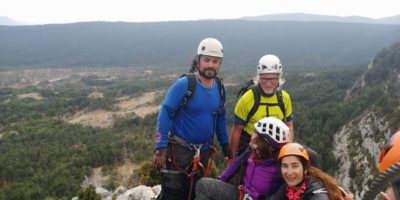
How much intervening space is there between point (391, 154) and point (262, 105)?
8.10 ft

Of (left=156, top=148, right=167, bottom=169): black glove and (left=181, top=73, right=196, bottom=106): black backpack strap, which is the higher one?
(left=181, top=73, right=196, bottom=106): black backpack strap

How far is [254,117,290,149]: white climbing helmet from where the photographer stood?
3.54 meters

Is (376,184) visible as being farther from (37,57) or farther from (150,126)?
A: (37,57)

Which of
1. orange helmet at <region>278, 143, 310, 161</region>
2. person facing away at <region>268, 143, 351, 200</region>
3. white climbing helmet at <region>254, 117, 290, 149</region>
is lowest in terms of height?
person facing away at <region>268, 143, 351, 200</region>

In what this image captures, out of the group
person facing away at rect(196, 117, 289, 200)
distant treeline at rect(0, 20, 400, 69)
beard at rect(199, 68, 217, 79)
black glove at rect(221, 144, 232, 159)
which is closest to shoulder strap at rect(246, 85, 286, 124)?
black glove at rect(221, 144, 232, 159)

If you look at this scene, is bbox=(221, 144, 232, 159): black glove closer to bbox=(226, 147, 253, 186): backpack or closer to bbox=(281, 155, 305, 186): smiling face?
bbox=(226, 147, 253, 186): backpack

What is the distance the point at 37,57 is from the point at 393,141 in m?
153

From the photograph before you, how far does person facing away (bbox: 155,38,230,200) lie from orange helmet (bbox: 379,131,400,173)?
2324 millimetres

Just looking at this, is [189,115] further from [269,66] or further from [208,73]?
[269,66]

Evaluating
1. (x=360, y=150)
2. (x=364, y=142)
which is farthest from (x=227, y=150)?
(x=364, y=142)

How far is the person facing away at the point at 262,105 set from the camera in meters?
4.50

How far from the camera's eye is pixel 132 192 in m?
7.50

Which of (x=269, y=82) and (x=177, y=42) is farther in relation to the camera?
(x=177, y=42)

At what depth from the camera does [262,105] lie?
449cm
